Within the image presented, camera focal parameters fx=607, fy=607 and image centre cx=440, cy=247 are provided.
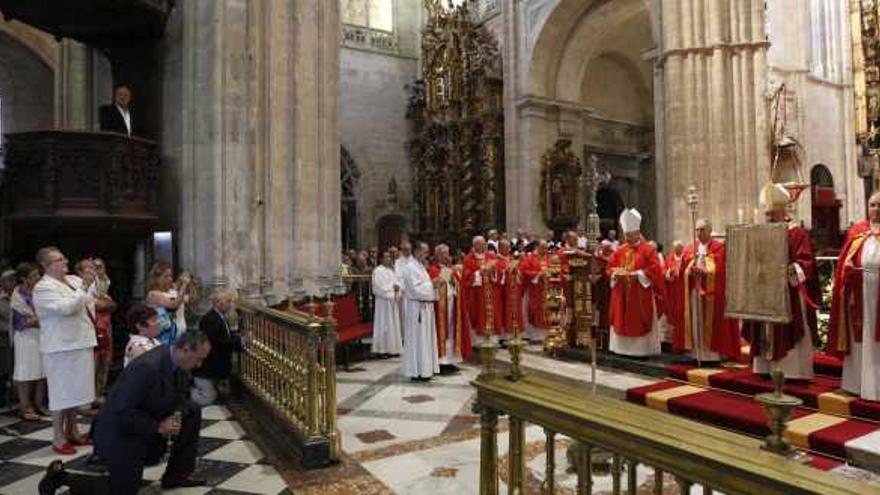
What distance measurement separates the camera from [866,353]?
511 cm

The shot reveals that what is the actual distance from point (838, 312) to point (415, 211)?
15594 millimetres

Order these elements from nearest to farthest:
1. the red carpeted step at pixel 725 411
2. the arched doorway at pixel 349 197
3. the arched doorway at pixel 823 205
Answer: the red carpeted step at pixel 725 411
the arched doorway at pixel 823 205
the arched doorway at pixel 349 197

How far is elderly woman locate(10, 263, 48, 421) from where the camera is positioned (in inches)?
225

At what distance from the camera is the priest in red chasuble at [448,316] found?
333 inches

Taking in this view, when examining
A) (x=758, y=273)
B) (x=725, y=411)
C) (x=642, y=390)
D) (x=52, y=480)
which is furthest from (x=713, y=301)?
(x=52, y=480)

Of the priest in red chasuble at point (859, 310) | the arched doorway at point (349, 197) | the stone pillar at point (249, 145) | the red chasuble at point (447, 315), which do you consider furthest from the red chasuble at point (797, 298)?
the arched doorway at point (349, 197)

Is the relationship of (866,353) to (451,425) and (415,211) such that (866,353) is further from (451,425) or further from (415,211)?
(415,211)

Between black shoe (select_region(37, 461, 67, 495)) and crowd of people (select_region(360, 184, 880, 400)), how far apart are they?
2696 mm

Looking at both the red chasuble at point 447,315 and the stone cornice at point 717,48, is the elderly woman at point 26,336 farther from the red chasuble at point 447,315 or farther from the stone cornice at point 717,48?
the stone cornice at point 717,48

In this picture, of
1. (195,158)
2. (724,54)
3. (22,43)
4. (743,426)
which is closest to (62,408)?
(195,158)

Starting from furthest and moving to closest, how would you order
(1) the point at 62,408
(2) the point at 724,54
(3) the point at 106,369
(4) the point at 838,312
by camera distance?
(2) the point at 724,54
(3) the point at 106,369
(4) the point at 838,312
(1) the point at 62,408

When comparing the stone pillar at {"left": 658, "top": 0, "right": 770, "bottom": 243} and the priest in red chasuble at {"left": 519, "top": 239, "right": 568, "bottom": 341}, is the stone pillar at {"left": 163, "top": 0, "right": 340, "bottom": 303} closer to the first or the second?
the priest in red chasuble at {"left": 519, "top": 239, "right": 568, "bottom": 341}

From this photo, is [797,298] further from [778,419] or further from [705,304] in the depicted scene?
[778,419]

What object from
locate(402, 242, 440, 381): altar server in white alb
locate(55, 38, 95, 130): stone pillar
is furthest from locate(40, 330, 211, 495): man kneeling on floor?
locate(55, 38, 95, 130): stone pillar
